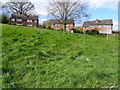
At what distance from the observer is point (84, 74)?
6629 mm

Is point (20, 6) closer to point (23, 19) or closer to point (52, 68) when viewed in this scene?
→ point (23, 19)

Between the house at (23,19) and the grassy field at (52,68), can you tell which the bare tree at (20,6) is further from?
the grassy field at (52,68)

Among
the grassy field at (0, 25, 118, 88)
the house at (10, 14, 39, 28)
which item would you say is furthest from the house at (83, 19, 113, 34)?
the grassy field at (0, 25, 118, 88)

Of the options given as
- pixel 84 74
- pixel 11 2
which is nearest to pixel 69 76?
pixel 84 74

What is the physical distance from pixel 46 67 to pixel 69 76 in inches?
43.5

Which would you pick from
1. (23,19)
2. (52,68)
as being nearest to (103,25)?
(23,19)

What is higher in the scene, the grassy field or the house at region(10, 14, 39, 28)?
the house at region(10, 14, 39, 28)

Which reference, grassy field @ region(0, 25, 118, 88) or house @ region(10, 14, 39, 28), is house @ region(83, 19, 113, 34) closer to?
house @ region(10, 14, 39, 28)

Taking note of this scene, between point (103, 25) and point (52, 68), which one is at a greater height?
point (103, 25)

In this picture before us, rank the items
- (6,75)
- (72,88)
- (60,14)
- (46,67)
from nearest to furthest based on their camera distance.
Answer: (72,88), (6,75), (46,67), (60,14)

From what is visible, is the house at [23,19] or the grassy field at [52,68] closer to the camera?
the grassy field at [52,68]

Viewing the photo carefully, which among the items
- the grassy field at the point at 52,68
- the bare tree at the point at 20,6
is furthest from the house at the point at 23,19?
the grassy field at the point at 52,68

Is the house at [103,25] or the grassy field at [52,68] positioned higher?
the house at [103,25]

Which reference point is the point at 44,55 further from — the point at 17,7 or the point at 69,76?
the point at 17,7
